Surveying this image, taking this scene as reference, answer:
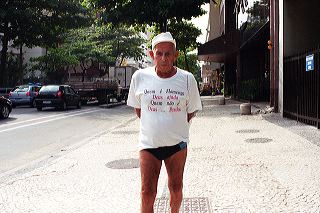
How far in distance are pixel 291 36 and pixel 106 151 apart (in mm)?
8745

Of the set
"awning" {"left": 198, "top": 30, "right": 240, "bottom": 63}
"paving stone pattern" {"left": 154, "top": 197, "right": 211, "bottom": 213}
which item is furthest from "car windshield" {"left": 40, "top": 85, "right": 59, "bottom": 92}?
"paving stone pattern" {"left": 154, "top": 197, "right": 211, "bottom": 213}

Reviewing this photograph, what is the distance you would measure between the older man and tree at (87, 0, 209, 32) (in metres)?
19.9

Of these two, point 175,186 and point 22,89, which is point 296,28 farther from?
point 22,89

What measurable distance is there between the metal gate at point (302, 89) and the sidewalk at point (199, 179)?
1.47m

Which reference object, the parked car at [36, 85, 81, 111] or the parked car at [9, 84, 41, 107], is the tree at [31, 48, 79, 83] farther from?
the parked car at [36, 85, 81, 111]

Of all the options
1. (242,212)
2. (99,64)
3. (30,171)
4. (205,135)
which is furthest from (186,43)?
(242,212)

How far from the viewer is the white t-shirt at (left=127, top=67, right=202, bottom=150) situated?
332 centimetres

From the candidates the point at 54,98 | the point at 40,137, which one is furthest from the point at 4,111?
the point at 40,137

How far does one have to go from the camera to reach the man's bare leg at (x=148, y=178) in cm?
333

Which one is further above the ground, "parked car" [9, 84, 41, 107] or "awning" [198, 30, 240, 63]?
"awning" [198, 30, 240, 63]

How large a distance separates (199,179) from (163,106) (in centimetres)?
279

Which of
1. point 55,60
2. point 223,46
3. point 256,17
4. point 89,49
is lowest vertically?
point 223,46

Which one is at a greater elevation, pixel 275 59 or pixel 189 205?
pixel 275 59

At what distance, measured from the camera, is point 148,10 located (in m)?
23.6
